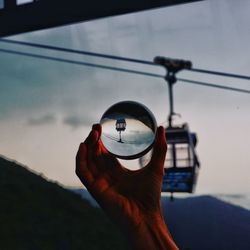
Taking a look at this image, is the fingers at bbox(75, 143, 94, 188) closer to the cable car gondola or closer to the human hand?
the human hand

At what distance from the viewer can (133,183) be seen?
5.21 ft

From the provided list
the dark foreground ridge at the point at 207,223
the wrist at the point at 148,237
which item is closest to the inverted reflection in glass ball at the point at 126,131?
the wrist at the point at 148,237

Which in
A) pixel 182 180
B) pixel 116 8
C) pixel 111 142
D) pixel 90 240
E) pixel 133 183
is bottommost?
pixel 90 240

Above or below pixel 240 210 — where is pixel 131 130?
above

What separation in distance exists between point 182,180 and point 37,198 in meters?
31.0

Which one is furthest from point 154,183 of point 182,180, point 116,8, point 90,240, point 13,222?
point 90,240

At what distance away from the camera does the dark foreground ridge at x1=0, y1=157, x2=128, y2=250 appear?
3469 cm

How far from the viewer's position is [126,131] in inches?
63.4

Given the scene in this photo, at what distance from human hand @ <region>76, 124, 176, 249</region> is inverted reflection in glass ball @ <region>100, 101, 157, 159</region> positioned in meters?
0.03

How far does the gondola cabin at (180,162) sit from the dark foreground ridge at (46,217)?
25.3 meters

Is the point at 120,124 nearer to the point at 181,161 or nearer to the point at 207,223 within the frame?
the point at 181,161

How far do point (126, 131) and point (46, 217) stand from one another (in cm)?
3883

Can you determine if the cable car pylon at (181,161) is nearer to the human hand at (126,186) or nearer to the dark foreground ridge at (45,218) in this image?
the human hand at (126,186)

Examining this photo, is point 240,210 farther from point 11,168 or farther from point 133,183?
point 133,183
